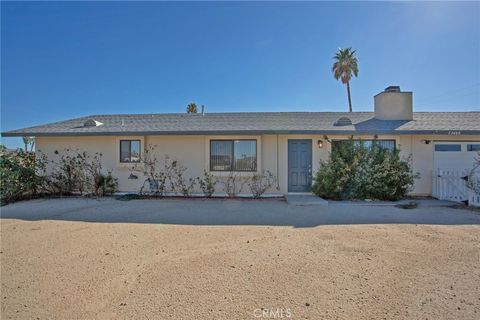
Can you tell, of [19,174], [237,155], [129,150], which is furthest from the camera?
[129,150]

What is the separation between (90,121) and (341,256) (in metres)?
11.0

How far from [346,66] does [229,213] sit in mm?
22613

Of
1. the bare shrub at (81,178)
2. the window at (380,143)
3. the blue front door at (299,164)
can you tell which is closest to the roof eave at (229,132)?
the window at (380,143)

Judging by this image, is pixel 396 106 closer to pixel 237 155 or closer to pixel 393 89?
pixel 393 89

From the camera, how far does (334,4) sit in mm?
8617

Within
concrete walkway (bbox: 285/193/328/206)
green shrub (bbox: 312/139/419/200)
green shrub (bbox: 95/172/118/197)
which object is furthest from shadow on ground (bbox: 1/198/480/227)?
green shrub (bbox: 95/172/118/197)

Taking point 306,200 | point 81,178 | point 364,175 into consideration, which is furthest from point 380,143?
point 81,178

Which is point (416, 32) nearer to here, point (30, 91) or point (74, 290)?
point (74, 290)

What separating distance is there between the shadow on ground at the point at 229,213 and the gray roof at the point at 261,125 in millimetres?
2697

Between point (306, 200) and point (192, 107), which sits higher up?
point (192, 107)

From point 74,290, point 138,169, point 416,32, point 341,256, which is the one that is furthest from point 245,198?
point 416,32

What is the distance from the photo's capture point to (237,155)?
9.35 m

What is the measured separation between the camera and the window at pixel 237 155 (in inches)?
367

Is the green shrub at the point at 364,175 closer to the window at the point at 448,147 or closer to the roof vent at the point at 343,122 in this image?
the roof vent at the point at 343,122
